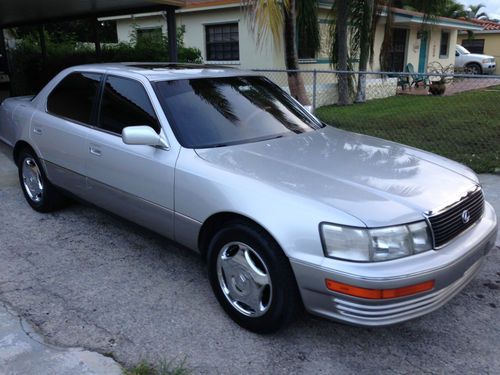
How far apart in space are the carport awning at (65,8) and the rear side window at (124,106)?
3.88 metres

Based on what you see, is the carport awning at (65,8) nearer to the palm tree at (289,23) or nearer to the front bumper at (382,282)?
the palm tree at (289,23)

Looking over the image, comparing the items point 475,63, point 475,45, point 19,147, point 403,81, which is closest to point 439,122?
point 403,81

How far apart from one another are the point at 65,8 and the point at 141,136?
25.6 ft

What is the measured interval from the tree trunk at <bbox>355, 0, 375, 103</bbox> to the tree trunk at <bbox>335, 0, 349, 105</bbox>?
0.40 metres

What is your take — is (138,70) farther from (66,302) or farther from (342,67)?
(342,67)

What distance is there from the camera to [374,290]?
96.4 inches

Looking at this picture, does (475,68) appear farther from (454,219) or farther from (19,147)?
(454,219)

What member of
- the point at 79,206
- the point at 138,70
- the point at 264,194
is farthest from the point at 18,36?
the point at 264,194

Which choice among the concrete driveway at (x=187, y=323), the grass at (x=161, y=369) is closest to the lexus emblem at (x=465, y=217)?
the concrete driveway at (x=187, y=323)

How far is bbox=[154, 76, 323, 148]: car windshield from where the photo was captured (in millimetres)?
3539

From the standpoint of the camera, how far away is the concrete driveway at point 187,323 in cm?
279

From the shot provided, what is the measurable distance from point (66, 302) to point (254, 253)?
146 centimetres

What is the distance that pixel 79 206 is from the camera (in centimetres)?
529

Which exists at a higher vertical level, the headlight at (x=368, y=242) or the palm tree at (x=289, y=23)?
the palm tree at (x=289, y=23)
